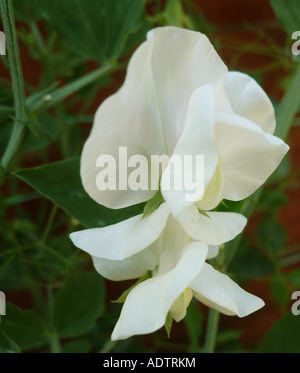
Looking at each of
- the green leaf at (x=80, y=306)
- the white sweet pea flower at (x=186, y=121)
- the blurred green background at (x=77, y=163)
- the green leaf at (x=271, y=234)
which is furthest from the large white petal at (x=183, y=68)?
the green leaf at (x=271, y=234)

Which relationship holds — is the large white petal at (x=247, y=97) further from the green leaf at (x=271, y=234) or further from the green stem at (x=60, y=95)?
the green leaf at (x=271, y=234)

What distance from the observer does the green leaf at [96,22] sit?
0.48 m

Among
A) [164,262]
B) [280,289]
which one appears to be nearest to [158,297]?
[164,262]

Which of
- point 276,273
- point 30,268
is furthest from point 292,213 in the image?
point 30,268

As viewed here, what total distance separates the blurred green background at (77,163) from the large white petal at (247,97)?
0.09 meters

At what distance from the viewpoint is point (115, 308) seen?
81cm

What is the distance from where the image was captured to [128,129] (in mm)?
291

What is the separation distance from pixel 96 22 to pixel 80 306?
30 centimetres

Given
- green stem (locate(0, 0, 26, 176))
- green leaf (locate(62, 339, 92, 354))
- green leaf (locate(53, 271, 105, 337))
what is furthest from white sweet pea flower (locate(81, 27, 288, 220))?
green leaf (locate(62, 339, 92, 354))

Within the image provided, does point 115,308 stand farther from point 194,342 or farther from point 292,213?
point 292,213

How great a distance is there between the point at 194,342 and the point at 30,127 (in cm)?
48

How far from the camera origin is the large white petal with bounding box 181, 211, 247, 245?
0.97 feet

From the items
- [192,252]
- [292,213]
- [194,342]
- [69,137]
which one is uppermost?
[292,213]

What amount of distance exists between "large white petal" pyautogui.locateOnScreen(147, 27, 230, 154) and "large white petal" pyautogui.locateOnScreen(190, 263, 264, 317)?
10 centimetres
